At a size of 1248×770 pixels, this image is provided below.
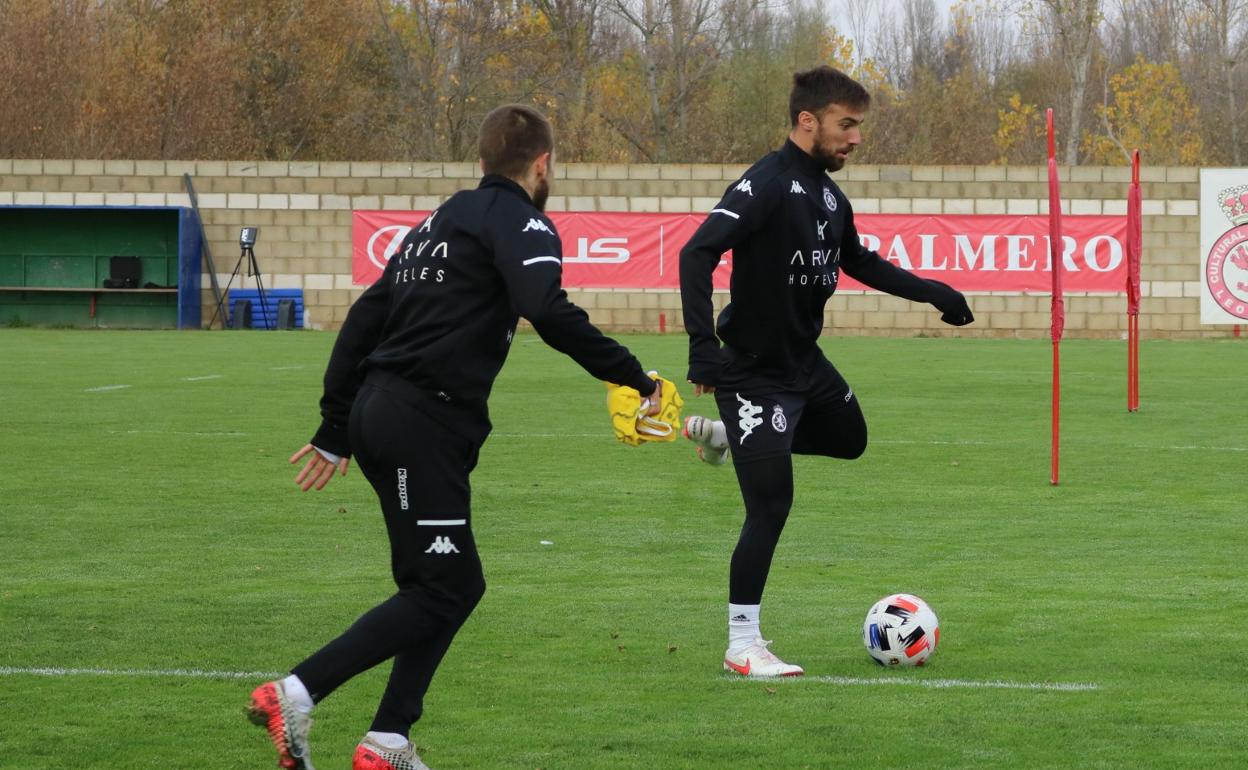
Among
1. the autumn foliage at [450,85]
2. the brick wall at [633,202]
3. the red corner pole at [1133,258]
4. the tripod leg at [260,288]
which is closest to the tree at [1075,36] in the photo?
the autumn foliage at [450,85]

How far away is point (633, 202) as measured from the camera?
105 feet

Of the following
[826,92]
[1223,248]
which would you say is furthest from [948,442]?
→ [1223,248]

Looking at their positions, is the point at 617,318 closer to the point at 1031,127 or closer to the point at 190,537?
the point at 190,537

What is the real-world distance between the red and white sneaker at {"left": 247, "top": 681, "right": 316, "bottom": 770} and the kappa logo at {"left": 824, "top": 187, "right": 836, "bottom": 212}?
2.83 m

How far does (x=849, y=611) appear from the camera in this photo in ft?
23.2

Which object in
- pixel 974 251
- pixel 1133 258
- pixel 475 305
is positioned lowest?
pixel 475 305

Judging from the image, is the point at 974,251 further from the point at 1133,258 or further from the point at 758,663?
the point at 758,663

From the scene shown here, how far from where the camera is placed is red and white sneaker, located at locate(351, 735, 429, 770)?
182 inches

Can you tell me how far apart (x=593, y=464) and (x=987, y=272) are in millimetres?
20119

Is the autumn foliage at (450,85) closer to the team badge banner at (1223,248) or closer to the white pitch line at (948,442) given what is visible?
the team badge banner at (1223,248)

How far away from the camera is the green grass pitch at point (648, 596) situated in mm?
5129

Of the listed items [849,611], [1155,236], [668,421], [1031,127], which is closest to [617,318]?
[1155,236]

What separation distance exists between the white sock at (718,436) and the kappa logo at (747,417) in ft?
0.36

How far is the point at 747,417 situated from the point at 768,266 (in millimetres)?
533
